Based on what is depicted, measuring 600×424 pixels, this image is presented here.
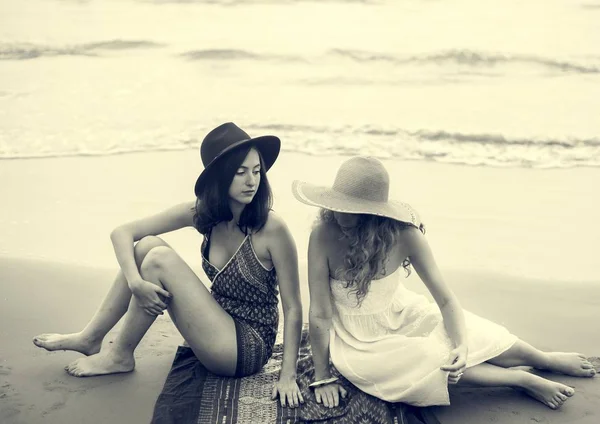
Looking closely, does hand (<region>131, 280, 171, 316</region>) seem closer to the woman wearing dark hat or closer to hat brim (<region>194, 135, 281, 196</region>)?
the woman wearing dark hat

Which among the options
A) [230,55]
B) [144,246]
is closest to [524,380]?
[144,246]

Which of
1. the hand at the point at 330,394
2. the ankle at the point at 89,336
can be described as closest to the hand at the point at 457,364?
the hand at the point at 330,394

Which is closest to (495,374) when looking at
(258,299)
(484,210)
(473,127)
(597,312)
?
(258,299)

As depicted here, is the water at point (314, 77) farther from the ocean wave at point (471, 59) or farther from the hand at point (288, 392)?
the hand at point (288, 392)

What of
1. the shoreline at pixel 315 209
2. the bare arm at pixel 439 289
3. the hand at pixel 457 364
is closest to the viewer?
the hand at pixel 457 364

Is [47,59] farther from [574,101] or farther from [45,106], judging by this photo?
[574,101]

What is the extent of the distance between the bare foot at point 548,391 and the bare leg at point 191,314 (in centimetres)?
122

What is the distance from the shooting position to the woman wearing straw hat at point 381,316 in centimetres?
304

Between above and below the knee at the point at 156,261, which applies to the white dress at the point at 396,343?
below

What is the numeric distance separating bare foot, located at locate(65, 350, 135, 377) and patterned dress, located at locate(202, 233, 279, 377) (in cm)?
51

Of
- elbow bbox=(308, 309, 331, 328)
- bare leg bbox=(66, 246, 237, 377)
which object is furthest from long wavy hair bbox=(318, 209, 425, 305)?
bare leg bbox=(66, 246, 237, 377)

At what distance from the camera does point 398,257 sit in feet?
10.4

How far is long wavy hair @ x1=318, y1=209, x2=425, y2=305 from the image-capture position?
308 cm

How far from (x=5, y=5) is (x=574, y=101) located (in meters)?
8.79
